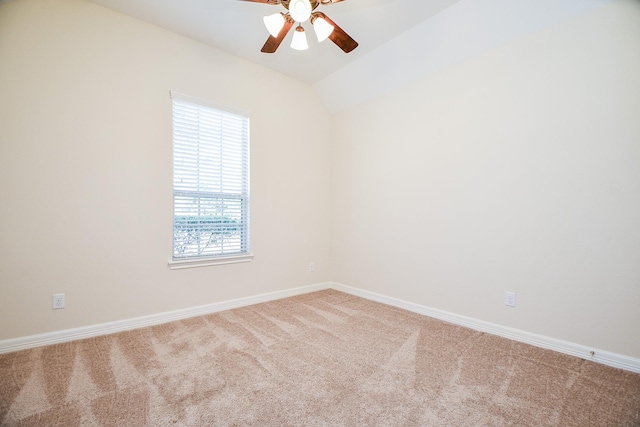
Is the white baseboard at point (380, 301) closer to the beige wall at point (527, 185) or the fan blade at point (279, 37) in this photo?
the beige wall at point (527, 185)

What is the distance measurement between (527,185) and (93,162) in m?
3.72

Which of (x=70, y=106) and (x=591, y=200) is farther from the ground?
(x=70, y=106)

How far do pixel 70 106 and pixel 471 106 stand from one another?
3567 millimetres

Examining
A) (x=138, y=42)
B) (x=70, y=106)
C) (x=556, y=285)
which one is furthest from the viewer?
(x=138, y=42)

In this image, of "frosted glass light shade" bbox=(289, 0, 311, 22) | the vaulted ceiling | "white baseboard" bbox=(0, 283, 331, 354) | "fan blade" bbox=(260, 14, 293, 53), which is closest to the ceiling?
the vaulted ceiling

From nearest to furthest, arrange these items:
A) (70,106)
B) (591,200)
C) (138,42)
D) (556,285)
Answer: (591,200) → (556,285) → (70,106) → (138,42)

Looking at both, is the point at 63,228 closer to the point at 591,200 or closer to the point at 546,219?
the point at 546,219

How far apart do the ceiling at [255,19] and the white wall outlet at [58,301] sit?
8.29ft

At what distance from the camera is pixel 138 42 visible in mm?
2684

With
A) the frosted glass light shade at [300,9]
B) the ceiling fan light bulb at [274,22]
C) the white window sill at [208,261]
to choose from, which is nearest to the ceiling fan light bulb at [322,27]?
the frosted glass light shade at [300,9]

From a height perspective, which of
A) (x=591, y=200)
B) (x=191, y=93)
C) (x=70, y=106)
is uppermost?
(x=191, y=93)

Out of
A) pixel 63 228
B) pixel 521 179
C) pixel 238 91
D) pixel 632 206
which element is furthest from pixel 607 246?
pixel 63 228

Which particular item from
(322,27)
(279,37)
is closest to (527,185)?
(322,27)

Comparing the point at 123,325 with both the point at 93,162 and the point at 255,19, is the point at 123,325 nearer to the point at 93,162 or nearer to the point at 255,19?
the point at 93,162
